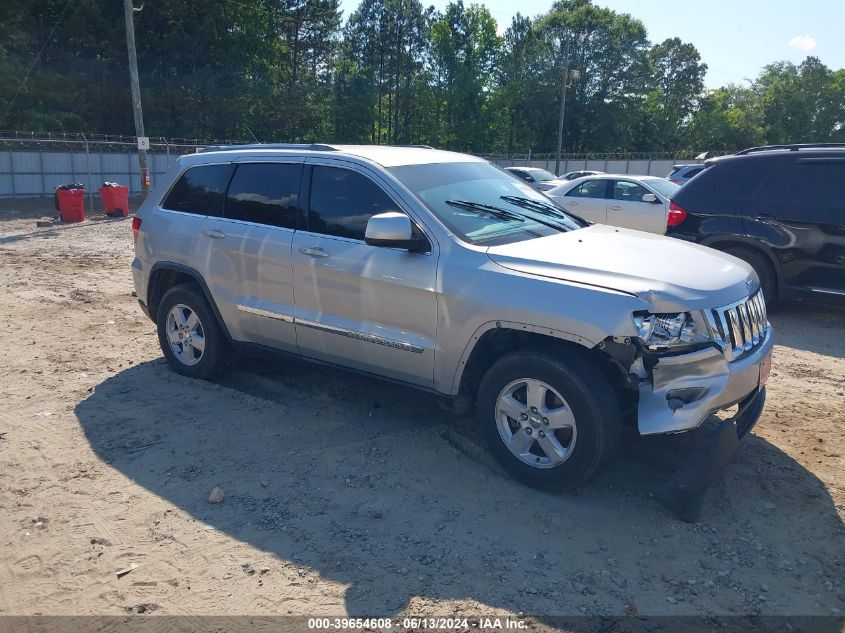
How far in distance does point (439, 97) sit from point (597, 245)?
6034cm

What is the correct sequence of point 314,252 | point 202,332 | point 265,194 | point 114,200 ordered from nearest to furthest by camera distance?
1. point 314,252
2. point 265,194
3. point 202,332
4. point 114,200

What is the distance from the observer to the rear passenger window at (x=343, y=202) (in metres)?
4.58

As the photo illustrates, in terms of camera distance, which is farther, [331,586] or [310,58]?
[310,58]

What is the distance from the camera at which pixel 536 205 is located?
16.5 feet

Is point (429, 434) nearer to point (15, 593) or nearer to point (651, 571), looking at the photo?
point (651, 571)

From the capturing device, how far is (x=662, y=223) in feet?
40.3

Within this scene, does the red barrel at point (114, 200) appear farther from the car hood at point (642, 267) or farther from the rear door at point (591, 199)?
the car hood at point (642, 267)

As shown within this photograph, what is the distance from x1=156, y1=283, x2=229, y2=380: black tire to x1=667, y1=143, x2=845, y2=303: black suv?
5.55m

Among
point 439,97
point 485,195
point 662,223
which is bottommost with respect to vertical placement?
point 662,223

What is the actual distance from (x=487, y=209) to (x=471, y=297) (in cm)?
91

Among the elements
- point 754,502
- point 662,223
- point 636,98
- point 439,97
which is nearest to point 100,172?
point 662,223

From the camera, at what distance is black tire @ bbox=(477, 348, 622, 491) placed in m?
3.58

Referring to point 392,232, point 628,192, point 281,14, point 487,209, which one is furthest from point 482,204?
point 281,14

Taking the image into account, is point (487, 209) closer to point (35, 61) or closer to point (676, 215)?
point (676, 215)
